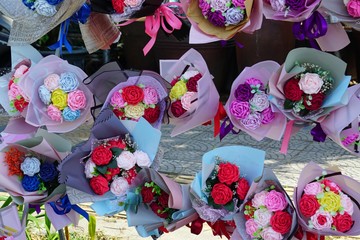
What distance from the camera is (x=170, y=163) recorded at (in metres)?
3.19

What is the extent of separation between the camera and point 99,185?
109 cm

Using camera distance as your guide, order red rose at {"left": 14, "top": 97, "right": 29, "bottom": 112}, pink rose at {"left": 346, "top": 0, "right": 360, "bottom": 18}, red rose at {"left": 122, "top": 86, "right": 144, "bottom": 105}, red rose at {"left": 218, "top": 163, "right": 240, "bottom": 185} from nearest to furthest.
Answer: pink rose at {"left": 346, "top": 0, "right": 360, "bottom": 18} < red rose at {"left": 218, "top": 163, "right": 240, "bottom": 185} < red rose at {"left": 122, "top": 86, "right": 144, "bottom": 105} < red rose at {"left": 14, "top": 97, "right": 29, "bottom": 112}

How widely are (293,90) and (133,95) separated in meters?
→ 0.32

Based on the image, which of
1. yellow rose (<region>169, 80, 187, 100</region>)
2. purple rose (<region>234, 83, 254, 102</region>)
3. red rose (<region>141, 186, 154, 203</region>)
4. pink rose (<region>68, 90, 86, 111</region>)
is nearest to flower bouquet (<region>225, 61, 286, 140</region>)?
purple rose (<region>234, 83, 254, 102</region>)

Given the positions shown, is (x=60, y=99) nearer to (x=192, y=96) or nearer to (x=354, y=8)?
(x=192, y=96)

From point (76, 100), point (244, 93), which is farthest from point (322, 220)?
point (76, 100)

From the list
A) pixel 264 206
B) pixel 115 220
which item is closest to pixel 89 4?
pixel 264 206

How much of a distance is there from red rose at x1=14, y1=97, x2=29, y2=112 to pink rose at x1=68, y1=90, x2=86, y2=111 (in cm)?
12

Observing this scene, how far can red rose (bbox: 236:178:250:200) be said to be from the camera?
1014 millimetres

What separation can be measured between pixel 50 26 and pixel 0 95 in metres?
0.23

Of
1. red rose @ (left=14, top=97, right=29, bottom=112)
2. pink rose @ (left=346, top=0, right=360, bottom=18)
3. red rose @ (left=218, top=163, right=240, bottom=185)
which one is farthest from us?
red rose @ (left=14, top=97, right=29, bottom=112)

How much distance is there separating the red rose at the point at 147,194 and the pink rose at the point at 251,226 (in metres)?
0.20

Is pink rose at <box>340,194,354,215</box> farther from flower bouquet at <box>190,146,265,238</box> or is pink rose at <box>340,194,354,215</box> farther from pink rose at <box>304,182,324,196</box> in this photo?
flower bouquet at <box>190,146,265,238</box>

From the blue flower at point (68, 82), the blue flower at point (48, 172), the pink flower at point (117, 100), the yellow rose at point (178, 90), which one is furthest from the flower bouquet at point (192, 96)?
the blue flower at point (48, 172)
